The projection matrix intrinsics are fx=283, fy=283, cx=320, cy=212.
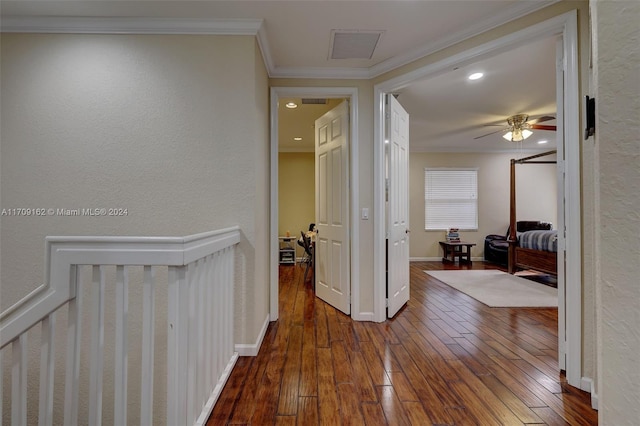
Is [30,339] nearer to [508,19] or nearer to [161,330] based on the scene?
[161,330]

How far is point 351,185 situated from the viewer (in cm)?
293

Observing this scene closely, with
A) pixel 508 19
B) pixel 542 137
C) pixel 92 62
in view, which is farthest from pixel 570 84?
pixel 542 137

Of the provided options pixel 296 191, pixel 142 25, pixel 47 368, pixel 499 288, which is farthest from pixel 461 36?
pixel 296 191

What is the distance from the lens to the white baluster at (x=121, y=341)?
46.6 inches

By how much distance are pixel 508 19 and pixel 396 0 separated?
2.82ft

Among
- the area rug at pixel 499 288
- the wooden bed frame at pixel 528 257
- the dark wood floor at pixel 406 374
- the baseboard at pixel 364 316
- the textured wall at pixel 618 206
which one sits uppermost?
the textured wall at pixel 618 206

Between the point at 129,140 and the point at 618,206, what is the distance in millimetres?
2660

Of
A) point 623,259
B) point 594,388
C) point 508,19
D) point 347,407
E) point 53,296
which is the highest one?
point 508,19

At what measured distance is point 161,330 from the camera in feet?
6.75

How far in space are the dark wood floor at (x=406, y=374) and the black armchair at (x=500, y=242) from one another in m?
3.16

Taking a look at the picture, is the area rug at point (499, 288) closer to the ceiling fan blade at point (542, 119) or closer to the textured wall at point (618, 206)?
the ceiling fan blade at point (542, 119)

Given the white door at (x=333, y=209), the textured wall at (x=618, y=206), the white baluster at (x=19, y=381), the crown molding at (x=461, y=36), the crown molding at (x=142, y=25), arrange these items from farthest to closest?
the white door at (x=333, y=209), the crown molding at (x=142, y=25), the crown molding at (x=461, y=36), the white baluster at (x=19, y=381), the textured wall at (x=618, y=206)

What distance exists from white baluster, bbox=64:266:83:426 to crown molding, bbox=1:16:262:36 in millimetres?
1917

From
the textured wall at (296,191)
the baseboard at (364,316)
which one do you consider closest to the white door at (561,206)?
the baseboard at (364,316)
